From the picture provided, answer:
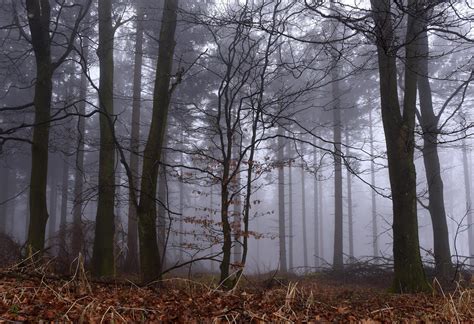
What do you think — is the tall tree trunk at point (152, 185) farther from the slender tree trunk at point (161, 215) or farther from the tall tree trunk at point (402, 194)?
the tall tree trunk at point (402, 194)

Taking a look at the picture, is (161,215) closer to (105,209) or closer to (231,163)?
(105,209)

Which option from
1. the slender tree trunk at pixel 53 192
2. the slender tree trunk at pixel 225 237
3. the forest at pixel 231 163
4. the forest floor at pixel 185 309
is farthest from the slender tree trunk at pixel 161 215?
the slender tree trunk at pixel 53 192

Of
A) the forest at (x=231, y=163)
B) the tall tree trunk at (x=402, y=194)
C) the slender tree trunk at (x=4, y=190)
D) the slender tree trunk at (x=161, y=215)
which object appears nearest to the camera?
the forest at (x=231, y=163)

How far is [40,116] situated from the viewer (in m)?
8.24

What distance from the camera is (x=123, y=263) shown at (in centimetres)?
1430

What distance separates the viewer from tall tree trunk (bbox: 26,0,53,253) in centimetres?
800

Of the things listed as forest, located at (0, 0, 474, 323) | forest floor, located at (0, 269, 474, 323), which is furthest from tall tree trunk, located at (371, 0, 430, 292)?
forest floor, located at (0, 269, 474, 323)

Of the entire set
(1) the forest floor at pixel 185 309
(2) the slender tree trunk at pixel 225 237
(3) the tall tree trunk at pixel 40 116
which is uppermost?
(3) the tall tree trunk at pixel 40 116

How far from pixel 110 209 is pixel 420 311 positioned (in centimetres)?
775

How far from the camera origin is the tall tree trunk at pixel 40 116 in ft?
26.2

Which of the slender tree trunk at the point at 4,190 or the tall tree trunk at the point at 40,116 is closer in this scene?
the tall tree trunk at the point at 40,116

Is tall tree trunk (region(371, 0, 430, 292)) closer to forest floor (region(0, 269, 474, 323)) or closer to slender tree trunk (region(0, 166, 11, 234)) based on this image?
forest floor (region(0, 269, 474, 323))

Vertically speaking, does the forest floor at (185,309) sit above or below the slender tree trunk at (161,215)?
below

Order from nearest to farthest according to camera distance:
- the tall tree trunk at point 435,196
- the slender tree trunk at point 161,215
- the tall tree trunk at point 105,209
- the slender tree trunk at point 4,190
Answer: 1. the slender tree trunk at point 161,215
2. the tall tree trunk at point 105,209
3. the tall tree trunk at point 435,196
4. the slender tree trunk at point 4,190
